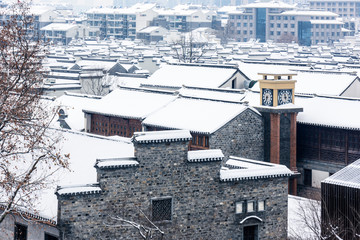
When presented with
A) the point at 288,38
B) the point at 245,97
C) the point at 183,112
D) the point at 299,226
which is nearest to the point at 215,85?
the point at 245,97

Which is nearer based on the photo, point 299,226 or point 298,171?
point 299,226

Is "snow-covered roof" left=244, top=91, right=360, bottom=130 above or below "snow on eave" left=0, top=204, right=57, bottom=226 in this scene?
above

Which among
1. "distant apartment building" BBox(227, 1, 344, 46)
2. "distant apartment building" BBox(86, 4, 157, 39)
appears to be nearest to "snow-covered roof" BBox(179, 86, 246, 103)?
"distant apartment building" BBox(227, 1, 344, 46)

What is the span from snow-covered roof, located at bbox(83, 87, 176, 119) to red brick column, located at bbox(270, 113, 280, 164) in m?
7.15

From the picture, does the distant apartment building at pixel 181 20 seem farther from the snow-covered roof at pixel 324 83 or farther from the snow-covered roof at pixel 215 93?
the snow-covered roof at pixel 215 93

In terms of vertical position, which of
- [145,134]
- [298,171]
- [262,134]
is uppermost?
[145,134]

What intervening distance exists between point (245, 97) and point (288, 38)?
127 meters

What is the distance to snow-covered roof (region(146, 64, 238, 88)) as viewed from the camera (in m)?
54.1

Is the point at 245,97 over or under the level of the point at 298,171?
over

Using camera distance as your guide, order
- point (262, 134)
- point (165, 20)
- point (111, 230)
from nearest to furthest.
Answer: point (111, 230) < point (262, 134) < point (165, 20)

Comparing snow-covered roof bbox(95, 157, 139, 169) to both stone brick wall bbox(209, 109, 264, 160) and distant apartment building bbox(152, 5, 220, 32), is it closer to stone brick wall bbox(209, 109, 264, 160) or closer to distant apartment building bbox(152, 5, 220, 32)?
stone brick wall bbox(209, 109, 264, 160)

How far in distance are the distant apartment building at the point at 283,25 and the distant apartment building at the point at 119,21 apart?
21474 millimetres

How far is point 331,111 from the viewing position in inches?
1641

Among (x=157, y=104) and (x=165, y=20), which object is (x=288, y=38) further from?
(x=157, y=104)
